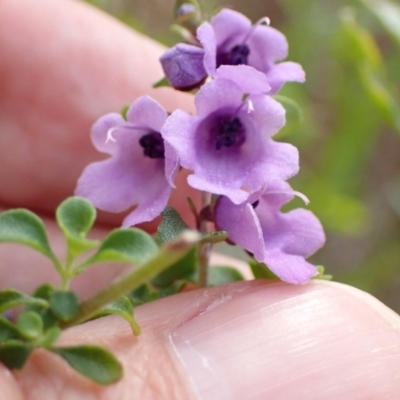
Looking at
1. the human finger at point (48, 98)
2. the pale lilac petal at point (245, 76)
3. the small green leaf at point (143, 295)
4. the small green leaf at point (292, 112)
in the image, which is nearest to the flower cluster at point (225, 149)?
the pale lilac petal at point (245, 76)

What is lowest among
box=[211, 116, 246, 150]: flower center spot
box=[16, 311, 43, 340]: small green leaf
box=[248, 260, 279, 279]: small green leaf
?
box=[16, 311, 43, 340]: small green leaf

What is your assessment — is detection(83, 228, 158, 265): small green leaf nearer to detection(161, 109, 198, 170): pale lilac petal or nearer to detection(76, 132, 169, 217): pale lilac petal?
detection(161, 109, 198, 170): pale lilac petal

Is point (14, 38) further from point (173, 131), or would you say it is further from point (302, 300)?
point (302, 300)

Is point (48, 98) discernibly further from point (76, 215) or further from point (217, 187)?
point (76, 215)

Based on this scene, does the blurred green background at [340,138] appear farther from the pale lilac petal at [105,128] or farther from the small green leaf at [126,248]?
the small green leaf at [126,248]

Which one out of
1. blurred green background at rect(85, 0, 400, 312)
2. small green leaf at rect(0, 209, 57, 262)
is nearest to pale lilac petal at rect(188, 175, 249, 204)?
small green leaf at rect(0, 209, 57, 262)

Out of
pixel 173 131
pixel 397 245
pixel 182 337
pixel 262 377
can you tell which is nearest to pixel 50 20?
pixel 173 131
